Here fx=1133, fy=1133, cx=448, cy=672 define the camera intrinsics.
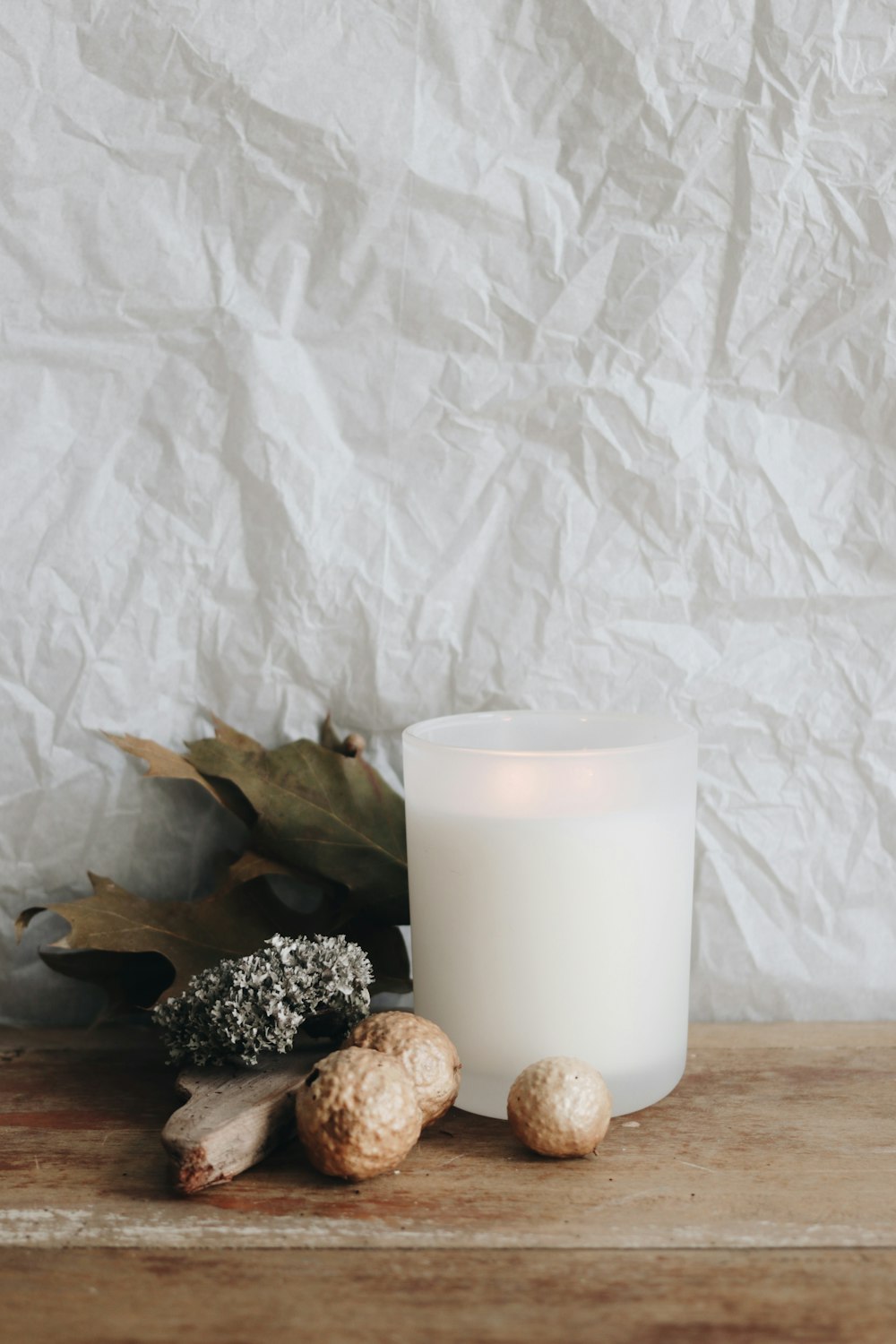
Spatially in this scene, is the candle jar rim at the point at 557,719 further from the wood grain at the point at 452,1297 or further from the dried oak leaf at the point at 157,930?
the wood grain at the point at 452,1297

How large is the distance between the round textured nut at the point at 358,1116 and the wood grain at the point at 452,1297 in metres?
0.05

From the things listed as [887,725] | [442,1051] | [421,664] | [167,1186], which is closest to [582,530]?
[421,664]

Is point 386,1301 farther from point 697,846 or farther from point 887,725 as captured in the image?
point 887,725

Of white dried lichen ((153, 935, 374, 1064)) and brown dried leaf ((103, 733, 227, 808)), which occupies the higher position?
brown dried leaf ((103, 733, 227, 808))

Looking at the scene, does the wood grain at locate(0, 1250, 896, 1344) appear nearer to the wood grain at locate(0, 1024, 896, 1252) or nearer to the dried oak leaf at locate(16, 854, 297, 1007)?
the wood grain at locate(0, 1024, 896, 1252)

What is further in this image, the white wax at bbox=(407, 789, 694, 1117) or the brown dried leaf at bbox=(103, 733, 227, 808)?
the brown dried leaf at bbox=(103, 733, 227, 808)

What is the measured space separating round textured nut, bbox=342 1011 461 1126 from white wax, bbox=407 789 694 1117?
0.03m

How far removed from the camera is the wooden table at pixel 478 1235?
42 cm

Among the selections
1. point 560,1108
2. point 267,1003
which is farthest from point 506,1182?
point 267,1003

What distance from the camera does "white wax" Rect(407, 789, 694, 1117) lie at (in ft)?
1.88

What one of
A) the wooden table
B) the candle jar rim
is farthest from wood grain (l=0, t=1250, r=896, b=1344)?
the candle jar rim

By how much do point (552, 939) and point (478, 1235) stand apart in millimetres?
148

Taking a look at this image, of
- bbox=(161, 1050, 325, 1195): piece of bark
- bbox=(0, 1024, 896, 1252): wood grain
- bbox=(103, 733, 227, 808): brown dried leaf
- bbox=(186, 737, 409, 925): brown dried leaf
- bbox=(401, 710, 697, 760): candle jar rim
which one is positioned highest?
bbox=(401, 710, 697, 760): candle jar rim

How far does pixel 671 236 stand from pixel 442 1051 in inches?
19.7
